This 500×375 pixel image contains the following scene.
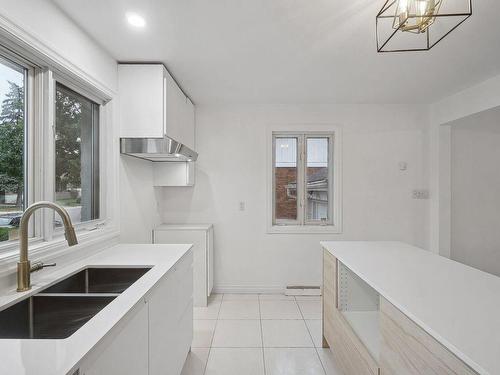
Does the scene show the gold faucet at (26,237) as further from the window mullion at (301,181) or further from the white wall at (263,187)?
the window mullion at (301,181)

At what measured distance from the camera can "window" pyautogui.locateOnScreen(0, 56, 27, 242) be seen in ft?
4.63

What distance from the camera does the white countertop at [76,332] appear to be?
29.5 inches

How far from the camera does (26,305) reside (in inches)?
49.1

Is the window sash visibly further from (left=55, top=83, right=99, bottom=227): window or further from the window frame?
the window frame

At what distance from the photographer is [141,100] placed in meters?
2.35

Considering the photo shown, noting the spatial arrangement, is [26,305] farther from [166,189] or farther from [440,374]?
[166,189]

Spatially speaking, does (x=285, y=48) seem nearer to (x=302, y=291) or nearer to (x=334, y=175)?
(x=334, y=175)

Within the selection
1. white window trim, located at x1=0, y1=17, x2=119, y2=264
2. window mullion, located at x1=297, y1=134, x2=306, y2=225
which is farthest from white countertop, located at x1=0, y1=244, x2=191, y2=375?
window mullion, located at x1=297, y1=134, x2=306, y2=225

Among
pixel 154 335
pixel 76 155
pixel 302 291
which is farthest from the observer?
pixel 302 291

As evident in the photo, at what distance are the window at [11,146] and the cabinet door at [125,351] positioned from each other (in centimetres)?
85

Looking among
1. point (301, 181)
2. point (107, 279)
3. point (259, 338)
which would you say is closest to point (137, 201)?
point (107, 279)

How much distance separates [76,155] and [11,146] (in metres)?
0.54

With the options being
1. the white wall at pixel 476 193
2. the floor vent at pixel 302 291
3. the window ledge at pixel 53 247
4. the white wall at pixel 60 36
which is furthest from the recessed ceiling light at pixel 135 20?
the white wall at pixel 476 193

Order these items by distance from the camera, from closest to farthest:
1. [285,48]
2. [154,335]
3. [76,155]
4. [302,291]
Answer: [154,335] < [76,155] < [285,48] < [302,291]
